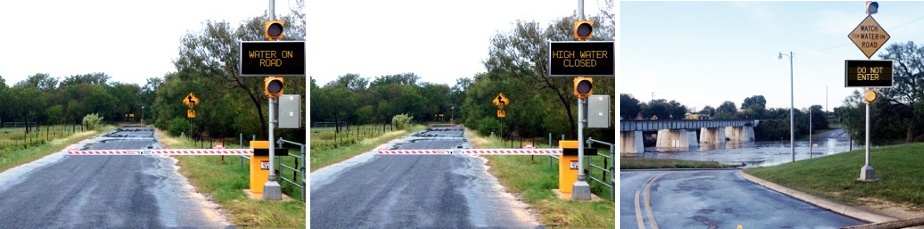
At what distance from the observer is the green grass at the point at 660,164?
13.8 meters

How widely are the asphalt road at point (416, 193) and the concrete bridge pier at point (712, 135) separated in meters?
3.11

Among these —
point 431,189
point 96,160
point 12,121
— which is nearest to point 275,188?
point 431,189

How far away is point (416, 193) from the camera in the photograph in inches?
498

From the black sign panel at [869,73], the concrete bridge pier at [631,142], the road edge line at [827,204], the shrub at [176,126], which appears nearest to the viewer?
the black sign panel at [869,73]

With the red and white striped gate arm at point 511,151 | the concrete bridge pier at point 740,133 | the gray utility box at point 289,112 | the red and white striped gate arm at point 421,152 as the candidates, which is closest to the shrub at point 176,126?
the gray utility box at point 289,112

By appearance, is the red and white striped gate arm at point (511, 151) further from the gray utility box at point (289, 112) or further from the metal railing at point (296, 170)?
the gray utility box at point (289, 112)

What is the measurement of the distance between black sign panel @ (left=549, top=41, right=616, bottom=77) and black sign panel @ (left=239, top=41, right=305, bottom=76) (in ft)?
9.66

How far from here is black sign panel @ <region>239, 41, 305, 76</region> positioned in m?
11.0

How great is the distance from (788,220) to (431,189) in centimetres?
469

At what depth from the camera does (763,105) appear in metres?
13.4

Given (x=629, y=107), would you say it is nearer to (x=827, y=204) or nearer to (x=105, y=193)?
(x=827, y=204)

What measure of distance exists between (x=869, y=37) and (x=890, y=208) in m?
2.31

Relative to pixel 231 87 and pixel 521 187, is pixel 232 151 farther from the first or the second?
pixel 521 187

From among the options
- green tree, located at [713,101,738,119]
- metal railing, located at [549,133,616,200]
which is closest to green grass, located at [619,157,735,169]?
green tree, located at [713,101,738,119]
